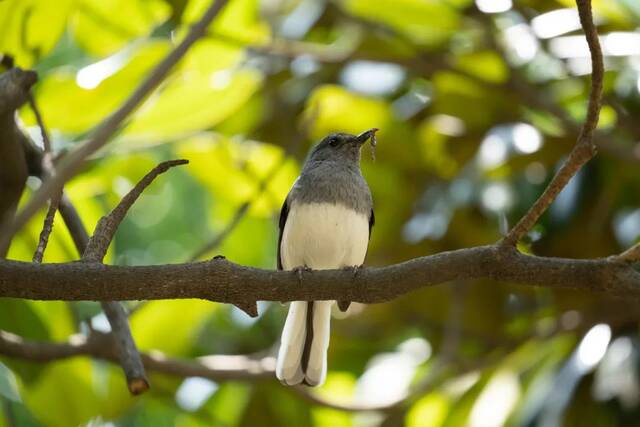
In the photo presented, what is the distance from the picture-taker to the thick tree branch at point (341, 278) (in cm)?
230

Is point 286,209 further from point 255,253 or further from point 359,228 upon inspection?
point 255,253

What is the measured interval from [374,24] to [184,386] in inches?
79.9

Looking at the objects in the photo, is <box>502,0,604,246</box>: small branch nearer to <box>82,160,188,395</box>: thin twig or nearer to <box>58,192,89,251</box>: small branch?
<box>82,160,188,395</box>: thin twig

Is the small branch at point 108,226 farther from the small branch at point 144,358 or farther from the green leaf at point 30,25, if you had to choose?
the green leaf at point 30,25

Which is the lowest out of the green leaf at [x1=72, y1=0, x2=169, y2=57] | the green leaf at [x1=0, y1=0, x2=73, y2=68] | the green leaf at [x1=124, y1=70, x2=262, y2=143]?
the green leaf at [x1=0, y1=0, x2=73, y2=68]

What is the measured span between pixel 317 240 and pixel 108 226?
1515 mm

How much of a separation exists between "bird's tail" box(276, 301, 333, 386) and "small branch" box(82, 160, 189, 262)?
1.31 m

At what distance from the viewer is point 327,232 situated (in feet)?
12.8

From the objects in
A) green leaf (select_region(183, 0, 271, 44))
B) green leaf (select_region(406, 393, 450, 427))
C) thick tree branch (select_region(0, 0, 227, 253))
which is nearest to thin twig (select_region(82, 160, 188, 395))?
thick tree branch (select_region(0, 0, 227, 253))

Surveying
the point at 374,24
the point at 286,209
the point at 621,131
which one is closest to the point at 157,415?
the point at 286,209

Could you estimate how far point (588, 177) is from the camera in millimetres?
4766

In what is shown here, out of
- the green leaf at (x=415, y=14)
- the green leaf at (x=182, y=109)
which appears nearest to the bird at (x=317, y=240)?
the green leaf at (x=182, y=109)

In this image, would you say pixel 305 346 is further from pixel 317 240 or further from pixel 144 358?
pixel 144 358

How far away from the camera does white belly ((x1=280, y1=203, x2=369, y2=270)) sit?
3908 millimetres
